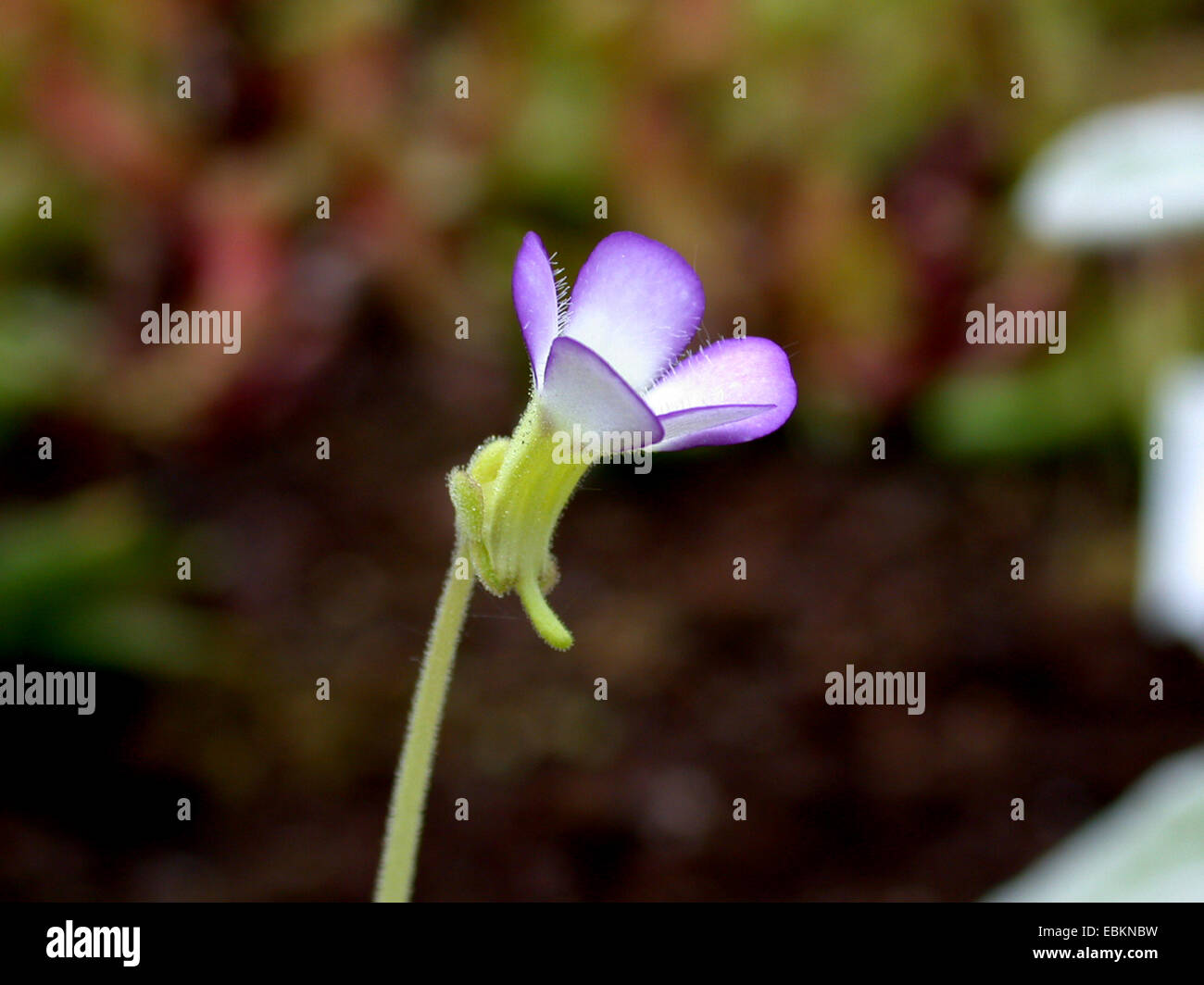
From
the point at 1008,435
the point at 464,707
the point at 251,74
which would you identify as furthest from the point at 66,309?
the point at 1008,435

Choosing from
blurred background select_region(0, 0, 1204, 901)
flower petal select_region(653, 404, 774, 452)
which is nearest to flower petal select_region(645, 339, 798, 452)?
flower petal select_region(653, 404, 774, 452)

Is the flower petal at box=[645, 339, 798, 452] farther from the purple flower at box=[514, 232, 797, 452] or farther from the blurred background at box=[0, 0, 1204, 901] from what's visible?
the blurred background at box=[0, 0, 1204, 901]

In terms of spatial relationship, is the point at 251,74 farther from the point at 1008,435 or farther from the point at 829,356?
the point at 1008,435

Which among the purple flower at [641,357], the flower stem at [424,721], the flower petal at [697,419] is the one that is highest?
the purple flower at [641,357]

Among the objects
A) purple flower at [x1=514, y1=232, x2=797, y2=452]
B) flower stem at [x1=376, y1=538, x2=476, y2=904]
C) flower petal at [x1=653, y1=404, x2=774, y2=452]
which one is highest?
purple flower at [x1=514, y1=232, x2=797, y2=452]

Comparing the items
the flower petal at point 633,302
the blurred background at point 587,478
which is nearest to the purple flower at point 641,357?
the flower petal at point 633,302

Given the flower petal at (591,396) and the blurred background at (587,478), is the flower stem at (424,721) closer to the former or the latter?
the flower petal at (591,396)

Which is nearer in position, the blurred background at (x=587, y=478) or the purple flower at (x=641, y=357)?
the purple flower at (x=641, y=357)
